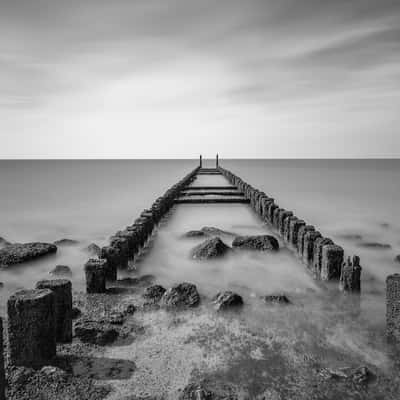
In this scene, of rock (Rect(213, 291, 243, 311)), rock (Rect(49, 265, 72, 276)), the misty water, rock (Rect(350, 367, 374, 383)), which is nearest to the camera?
rock (Rect(350, 367, 374, 383))

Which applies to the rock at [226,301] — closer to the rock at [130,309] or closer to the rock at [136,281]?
the rock at [130,309]

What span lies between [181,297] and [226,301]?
571mm

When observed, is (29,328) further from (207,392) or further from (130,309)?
(207,392)

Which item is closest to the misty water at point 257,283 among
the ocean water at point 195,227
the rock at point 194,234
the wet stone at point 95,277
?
the ocean water at point 195,227

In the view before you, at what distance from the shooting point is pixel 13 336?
9.77 feet

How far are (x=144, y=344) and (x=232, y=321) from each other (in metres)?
1.07

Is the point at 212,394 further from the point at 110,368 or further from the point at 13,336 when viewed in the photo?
the point at 13,336

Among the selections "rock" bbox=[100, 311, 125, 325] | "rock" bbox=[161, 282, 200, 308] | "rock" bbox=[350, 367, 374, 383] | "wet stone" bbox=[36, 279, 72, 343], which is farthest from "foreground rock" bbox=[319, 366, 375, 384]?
"wet stone" bbox=[36, 279, 72, 343]

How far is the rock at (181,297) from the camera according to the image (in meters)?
4.41

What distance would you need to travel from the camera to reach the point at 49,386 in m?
2.76

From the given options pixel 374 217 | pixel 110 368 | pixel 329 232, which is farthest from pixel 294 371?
pixel 374 217

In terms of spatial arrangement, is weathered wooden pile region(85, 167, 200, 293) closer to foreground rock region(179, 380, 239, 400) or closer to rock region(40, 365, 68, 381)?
rock region(40, 365, 68, 381)

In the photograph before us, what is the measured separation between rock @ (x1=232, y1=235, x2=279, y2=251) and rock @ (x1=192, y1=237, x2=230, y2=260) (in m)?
0.47

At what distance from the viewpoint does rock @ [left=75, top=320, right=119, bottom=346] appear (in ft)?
11.5
